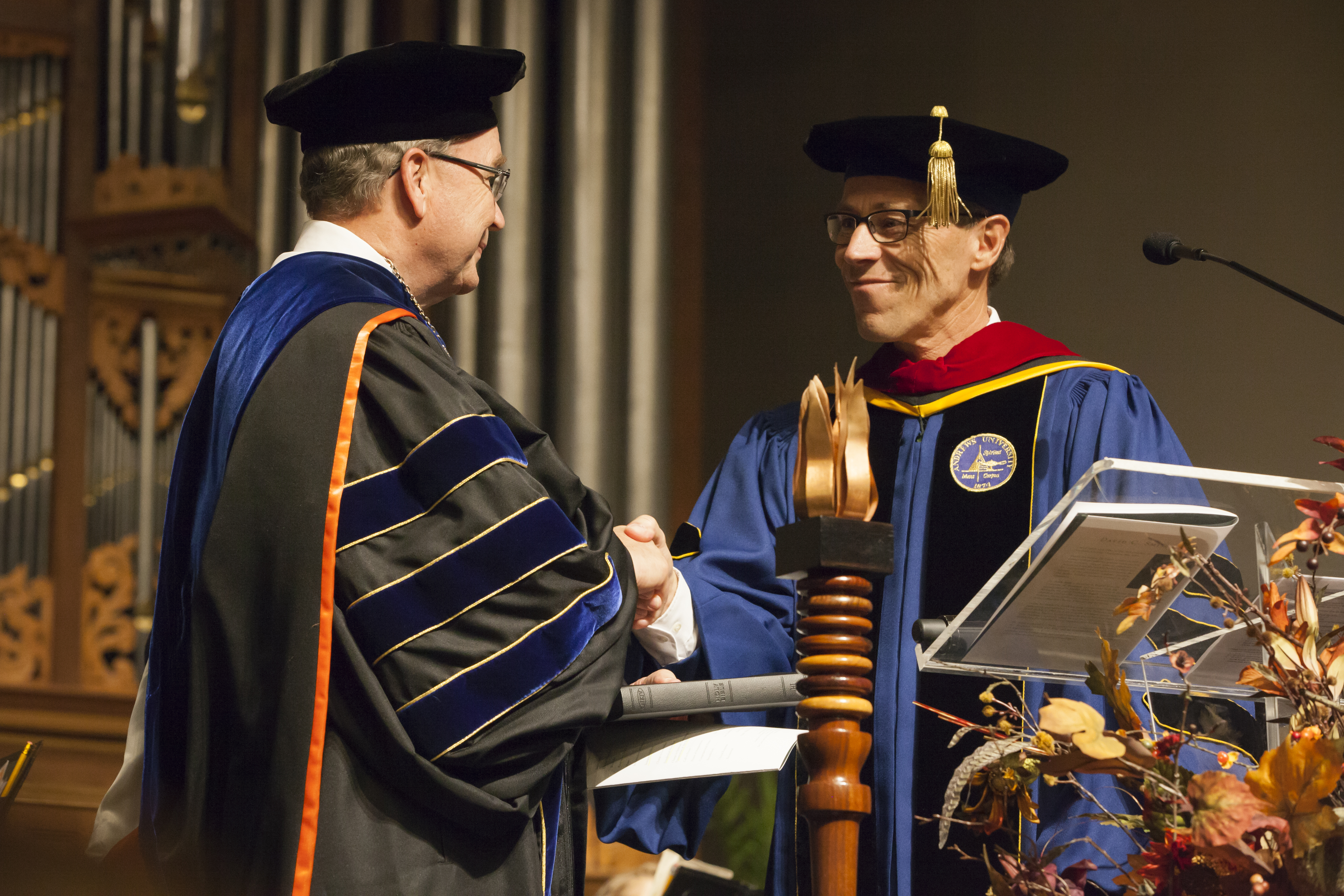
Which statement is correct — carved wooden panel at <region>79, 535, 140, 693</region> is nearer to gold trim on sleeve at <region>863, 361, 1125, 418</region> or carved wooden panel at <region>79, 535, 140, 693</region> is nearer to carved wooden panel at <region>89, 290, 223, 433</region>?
carved wooden panel at <region>89, 290, 223, 433</region>

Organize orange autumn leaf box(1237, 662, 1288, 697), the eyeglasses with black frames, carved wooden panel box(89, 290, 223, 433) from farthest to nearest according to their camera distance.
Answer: carved wooden panel box(89, 290, 223, 433), the eyeglasses with black frames, orange autumn leaf box(1237, 662, 1288, 697)

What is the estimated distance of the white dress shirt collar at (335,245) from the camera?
6.67 feet

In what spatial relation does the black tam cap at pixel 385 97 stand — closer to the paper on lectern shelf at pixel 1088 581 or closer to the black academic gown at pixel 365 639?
the black academic gown at pixel 365 639

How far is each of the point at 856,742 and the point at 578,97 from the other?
3102mm

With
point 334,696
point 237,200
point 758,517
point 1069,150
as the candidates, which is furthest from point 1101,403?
point 237,200

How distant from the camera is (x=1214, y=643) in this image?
5.36 feet

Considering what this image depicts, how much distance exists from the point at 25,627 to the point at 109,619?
24cm

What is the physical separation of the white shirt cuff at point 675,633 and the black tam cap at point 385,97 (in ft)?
2.63

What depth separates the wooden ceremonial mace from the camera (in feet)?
5.08

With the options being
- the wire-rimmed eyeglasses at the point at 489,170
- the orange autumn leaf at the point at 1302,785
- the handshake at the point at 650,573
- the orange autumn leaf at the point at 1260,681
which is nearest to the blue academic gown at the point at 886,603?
the handshake at the point at 650,573

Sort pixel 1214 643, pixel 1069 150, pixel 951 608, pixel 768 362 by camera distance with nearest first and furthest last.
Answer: pixel 1214 643 < pixel 951 608 < pixel 1069 150 < pixel 768 362

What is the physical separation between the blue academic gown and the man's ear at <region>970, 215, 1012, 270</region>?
28cm

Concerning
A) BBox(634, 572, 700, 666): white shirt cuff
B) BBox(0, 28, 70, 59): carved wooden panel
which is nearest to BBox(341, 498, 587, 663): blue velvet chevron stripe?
BBox(634, 572, 700, 666): white shirt cuff

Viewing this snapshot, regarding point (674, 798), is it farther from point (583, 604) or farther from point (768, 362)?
point (768, 362)
